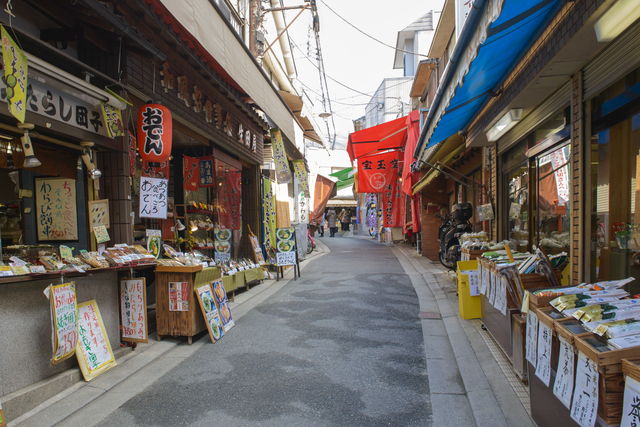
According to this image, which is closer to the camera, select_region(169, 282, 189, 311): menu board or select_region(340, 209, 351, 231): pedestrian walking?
select_region(169, 282, 189, 311): menu board

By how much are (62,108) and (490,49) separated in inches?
204

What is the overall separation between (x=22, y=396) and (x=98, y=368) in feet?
2.99

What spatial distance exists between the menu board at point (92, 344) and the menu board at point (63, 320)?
20 centimetres

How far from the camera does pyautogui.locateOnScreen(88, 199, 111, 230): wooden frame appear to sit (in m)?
5.10

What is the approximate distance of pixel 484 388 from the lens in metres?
3.82

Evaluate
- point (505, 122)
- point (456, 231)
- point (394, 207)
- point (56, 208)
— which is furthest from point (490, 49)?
point (394, 207)

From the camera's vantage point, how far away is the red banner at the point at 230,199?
1039cm

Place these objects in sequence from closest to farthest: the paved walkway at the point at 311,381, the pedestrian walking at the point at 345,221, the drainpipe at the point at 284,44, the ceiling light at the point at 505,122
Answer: the paved walkway at the point at 311,381
the ceiling light at the point at 505,122
the drainpipe at the point at 284,44
the pedestrian walking at the point at 345,221

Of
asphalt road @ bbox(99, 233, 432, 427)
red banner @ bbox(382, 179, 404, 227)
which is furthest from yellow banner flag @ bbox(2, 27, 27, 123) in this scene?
red banner @ bbox(382, 179, 404, 227)

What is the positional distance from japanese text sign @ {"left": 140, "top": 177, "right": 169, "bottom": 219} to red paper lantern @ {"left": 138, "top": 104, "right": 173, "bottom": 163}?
0.46 meters

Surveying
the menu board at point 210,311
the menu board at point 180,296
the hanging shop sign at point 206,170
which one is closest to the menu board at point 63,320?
the menu board at point 180,296

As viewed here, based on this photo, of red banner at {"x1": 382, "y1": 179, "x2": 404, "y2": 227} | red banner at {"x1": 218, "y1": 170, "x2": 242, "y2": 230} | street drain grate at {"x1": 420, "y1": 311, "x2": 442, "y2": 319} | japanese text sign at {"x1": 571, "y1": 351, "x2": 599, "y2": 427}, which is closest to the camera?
japanese text sign at {"x1": 571, "y1": 351, "x2": 599, "y2": 427}

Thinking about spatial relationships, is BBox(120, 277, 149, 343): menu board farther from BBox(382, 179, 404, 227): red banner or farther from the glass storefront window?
BBox(382, 179, 404, 227): red banner

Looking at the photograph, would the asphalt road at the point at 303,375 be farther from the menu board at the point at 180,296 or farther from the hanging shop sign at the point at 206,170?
the hanging shop sign at the point at 206,170
